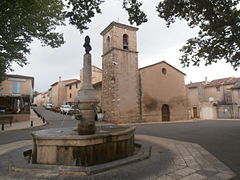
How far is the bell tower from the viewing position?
14875 mm

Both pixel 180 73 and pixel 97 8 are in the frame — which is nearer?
pixel 97 8

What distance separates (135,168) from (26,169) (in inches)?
96.9

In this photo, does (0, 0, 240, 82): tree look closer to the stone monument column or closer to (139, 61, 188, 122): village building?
the stone monument column

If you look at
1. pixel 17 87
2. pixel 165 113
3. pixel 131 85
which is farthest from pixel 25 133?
pixel 17 87

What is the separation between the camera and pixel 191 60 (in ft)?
29.1

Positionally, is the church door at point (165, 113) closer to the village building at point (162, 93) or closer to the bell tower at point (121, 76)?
the village building at point (162, 93)

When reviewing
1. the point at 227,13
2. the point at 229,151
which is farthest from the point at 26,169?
the point at 227,13

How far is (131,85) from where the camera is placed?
51.9ft

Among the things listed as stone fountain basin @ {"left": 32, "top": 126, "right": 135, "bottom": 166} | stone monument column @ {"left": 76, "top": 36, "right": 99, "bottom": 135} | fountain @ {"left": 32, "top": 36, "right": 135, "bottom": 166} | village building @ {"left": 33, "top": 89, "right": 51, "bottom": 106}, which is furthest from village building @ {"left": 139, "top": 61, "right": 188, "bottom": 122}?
village building @ {"left": 33, "top": 89, "right": 51, "bottom": 106}

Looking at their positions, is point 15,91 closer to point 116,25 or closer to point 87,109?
point 116,25

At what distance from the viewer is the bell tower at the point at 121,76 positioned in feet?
48.8

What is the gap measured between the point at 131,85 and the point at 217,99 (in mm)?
23237

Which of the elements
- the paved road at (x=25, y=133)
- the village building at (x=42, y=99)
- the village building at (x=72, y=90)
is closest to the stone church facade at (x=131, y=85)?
the paved road at (x=25, y=133)

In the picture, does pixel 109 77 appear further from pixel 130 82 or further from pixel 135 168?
pixel 135 168
